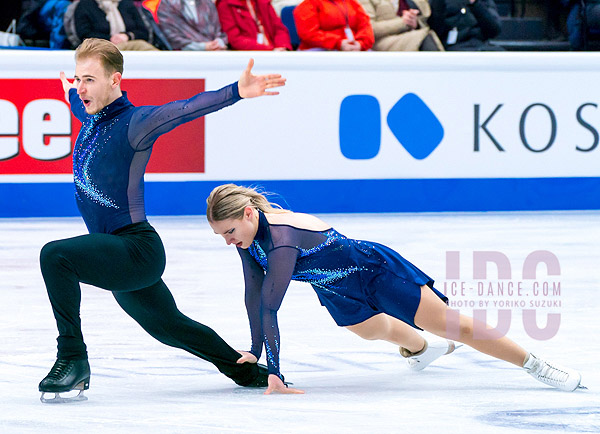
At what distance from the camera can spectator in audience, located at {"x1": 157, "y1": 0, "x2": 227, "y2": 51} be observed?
7.43m

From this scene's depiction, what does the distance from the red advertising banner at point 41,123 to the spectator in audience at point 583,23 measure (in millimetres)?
3244

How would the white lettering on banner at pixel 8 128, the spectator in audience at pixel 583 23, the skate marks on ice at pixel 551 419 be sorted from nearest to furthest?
the skate marks on ice at pixel 551 419 < the white lettering on banner at pixel 8 128 < the spectator in audience at pixel 583 23

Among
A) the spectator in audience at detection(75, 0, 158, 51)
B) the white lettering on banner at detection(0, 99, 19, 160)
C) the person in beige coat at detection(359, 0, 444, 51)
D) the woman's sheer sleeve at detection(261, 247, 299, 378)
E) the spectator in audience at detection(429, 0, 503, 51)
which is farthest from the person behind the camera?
the spectator in audience at detection(429, 0, 503, 51)

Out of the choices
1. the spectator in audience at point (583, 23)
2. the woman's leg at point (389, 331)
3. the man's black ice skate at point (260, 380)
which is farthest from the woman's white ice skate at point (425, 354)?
the spectator in audience at point (583, 23)

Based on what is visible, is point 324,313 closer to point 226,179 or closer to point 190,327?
point 190,327

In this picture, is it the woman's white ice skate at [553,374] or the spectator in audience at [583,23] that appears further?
the spectator in audience at [583,23]

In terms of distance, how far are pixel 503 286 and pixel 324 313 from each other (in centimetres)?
97

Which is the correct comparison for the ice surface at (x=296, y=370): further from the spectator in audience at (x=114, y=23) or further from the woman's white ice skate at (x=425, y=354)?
the spectator in audience at (x=114, y=23)

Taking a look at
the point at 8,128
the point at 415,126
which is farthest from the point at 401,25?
the point at 8,128

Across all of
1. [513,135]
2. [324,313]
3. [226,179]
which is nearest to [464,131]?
[513,135]

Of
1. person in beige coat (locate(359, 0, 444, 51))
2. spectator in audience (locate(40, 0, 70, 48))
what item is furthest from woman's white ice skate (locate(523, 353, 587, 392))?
spectator in audience (locate(40, 0, 70, 48))

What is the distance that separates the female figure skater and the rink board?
13.1 ft

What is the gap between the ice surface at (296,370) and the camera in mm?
2637

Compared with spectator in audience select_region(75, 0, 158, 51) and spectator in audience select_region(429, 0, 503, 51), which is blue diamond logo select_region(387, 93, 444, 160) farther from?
spectator in audience select_region(75, 0, 158, 51)
